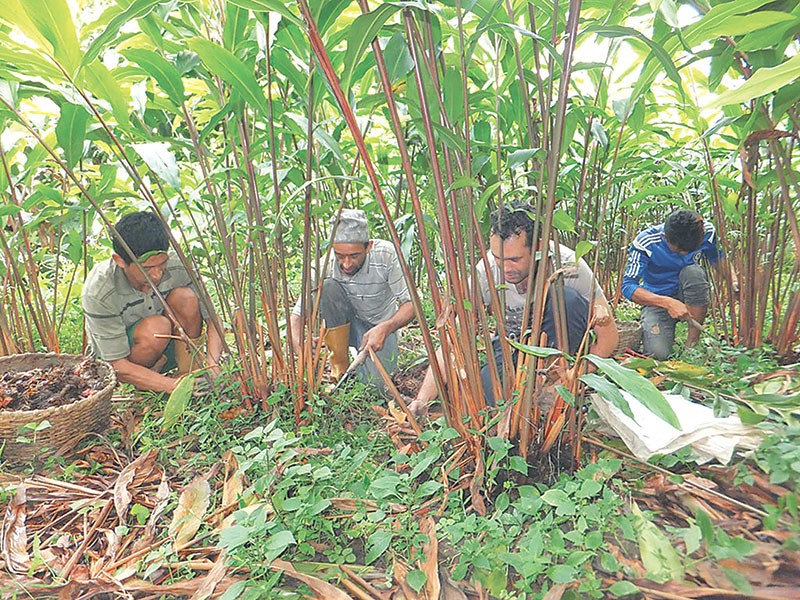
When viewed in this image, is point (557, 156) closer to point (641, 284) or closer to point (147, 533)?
point (147, 533)

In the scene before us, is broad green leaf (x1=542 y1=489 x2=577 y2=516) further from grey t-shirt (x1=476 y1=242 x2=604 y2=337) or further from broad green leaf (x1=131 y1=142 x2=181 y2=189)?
broad green leaf (x1=131 y1=142 x2=181 y2=189)

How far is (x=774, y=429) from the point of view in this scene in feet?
2.39

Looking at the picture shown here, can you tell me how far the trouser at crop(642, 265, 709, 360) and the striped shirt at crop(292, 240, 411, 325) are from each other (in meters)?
0.91

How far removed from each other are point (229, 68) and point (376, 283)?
39.8 inches

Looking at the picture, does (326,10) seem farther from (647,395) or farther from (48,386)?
(48,386)

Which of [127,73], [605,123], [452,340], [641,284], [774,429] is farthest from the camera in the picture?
[641,284]

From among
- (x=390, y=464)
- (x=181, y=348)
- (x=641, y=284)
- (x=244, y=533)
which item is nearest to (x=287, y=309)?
(x=390, y=464)

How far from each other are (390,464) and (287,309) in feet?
1.32

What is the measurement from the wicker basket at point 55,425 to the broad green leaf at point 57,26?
680 mm

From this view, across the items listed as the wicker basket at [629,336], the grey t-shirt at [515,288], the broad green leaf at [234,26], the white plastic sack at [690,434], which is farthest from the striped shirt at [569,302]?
the broad green leaf at [234,26]

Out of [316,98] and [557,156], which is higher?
[316,98]

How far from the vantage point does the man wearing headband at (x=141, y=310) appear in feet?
4.66

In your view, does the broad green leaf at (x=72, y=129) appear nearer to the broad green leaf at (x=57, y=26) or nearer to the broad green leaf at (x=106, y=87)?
the broad green leaf at (x=106, y=87)

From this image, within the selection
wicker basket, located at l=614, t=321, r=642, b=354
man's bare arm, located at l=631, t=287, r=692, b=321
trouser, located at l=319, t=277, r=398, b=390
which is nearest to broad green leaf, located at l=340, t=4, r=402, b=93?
trouser, located at l=319, t=277, r=398, b=390
